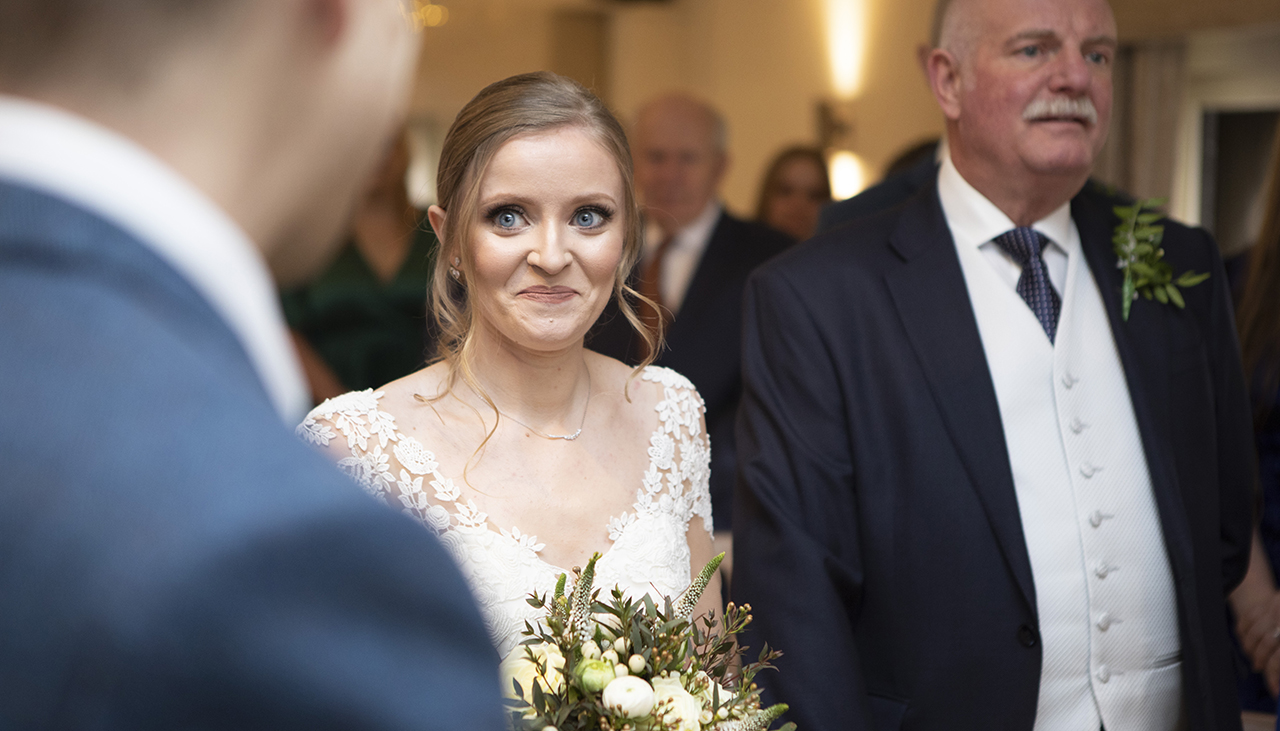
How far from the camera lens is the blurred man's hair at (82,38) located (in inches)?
20.3

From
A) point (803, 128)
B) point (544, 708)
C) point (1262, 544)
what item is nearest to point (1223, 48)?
point (803, 128)

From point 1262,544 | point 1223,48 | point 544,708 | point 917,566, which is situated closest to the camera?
point 544,708

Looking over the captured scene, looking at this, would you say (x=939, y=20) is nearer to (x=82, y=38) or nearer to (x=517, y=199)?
(x=517, y=199)

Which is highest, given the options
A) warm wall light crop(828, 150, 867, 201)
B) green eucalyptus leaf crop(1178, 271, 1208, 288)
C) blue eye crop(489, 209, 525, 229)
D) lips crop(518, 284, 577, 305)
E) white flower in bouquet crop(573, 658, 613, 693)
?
warm wall light crop(828, 150, 867, 201)

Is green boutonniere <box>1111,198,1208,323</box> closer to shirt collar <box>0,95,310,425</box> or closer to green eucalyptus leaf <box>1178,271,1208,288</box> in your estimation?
green eucalyptus leaf <box>1178,271,1208,288</box>

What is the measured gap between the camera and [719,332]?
11.8 ft

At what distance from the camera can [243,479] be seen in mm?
468

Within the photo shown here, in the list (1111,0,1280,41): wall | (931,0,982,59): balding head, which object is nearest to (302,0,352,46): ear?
(931,0,982,59): balding head

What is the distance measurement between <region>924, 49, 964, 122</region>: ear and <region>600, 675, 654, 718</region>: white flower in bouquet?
1576 millimetres

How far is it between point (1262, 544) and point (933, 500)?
1364 mm

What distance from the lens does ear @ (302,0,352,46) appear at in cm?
57

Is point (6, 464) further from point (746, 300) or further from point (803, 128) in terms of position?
point (803, 128)

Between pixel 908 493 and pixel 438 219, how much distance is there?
3.27ft

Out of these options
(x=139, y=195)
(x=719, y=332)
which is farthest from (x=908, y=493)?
(x=139, y=195)
